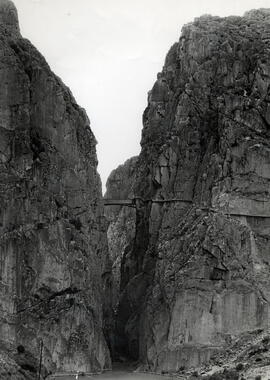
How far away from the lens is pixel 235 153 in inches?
5605

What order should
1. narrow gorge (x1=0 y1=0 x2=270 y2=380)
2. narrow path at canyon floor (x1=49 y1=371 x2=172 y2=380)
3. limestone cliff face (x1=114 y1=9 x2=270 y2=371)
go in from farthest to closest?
limestone cliff face (x1=114 y1=9 x2=270 y2=371) → narrow gorge (x1=0 y1=0 x2=270 y2=380) → narrow path at canyon floor (x1=49 y1=371 x2=172 y2=380)

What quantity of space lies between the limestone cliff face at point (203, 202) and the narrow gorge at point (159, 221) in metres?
0.22

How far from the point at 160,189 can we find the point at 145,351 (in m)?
27.5

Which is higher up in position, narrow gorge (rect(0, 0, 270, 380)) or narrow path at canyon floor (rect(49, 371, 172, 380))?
narrow gorge (rect(0, 0, 270, 380))

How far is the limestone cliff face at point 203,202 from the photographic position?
13575 centimetres

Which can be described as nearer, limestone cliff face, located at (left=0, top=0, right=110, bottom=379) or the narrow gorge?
limestone cliff face, located at (left=0, top=0, right=110, bottom=379)

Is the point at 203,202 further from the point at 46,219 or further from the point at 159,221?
the point at 46,219

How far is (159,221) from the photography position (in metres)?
151

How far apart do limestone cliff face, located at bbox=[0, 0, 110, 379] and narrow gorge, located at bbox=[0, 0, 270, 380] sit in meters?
0.19

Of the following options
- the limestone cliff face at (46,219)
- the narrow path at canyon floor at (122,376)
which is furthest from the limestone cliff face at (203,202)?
the limestone cliff face at (46,219)

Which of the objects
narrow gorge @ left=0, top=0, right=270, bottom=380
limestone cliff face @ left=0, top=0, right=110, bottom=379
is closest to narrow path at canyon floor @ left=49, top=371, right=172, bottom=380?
narrow gorge @ left=0, top=0, right=270, bottom=380

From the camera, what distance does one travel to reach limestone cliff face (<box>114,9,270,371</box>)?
13575 centimetres

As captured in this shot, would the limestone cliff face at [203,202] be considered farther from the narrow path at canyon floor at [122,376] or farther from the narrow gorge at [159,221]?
the narrow path at canyon floor at [122,376]

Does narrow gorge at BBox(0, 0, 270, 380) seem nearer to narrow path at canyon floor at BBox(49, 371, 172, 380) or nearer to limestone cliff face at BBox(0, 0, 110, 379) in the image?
limestone cliff face at BBox(0, 0, 110, 379)
